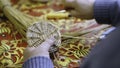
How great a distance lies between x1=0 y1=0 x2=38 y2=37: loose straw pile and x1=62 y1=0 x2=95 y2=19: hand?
183 millimetres

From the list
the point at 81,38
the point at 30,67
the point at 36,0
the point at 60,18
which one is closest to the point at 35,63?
the point at 30,67

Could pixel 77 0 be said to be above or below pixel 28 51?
above

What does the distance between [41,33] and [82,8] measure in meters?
0.15

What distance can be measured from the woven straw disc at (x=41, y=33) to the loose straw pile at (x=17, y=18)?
0.08 meters

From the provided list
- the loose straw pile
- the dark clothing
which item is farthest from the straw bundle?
the dark clothing

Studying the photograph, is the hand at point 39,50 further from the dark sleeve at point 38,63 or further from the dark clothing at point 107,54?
the dark clothing at point 107,54

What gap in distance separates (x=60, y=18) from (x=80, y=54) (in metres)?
0.25

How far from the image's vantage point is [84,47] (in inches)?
33.8

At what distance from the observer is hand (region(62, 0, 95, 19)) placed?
747 mm

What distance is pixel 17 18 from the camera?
3.10ft

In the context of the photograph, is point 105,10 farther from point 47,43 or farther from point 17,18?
point 17,18

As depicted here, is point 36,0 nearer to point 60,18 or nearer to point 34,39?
point 60,18

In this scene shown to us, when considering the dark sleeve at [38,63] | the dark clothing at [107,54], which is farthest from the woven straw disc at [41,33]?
the dark clothing at [107,54]

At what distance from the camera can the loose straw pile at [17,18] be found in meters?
0.90
